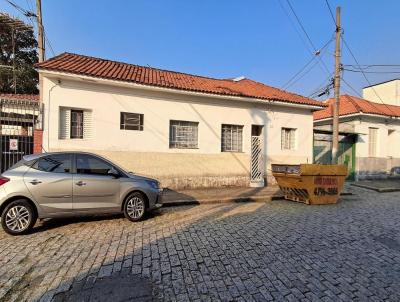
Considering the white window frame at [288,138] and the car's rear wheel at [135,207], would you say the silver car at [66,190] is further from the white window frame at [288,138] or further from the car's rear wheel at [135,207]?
the white window frame at [288,138]

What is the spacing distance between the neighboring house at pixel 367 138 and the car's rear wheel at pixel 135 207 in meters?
12.1

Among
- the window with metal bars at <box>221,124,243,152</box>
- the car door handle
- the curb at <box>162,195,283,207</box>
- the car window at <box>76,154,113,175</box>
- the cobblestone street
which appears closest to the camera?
the cobblestone street

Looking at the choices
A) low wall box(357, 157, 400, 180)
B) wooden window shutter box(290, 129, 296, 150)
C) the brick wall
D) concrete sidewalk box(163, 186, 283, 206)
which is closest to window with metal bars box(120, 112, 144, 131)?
the brick wall

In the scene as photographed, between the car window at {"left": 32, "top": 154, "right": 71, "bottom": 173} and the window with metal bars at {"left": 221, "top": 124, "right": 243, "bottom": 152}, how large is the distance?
7459 mm

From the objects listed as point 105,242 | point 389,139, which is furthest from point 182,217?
point 389,139

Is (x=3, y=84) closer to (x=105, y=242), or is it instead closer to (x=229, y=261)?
(x=105, y=242)

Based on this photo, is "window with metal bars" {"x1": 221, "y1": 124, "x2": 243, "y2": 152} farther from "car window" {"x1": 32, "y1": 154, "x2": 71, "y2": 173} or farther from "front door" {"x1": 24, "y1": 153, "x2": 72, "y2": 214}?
"front door" {"x1": 24, "y1": 153, "x2": 72, "y2": 214}

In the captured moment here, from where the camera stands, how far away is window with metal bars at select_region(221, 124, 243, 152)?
486 inches

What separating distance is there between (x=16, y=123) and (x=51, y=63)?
2.64 m

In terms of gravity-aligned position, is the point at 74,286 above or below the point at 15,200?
below

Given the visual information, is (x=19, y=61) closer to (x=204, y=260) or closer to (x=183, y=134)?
(x=183, y=134)

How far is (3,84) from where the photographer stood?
22516mm

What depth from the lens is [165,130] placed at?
10867 millimetres

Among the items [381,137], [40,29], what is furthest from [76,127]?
[381,137]
